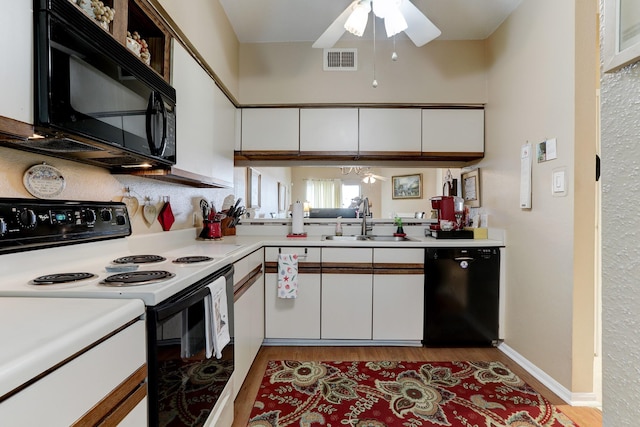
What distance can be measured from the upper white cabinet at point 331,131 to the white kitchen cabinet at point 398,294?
99cm

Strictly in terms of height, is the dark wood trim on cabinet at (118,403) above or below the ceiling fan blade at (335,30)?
below

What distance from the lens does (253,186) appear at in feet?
10.4

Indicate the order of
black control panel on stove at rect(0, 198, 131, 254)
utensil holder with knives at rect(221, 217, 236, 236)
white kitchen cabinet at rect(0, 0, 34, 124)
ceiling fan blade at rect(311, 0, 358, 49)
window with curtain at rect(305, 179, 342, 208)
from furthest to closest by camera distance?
window with curtain at rect(305, 179, 342, 208) → utensil holder with knives at rect(221, 217, 236, 236) → ceiling fan blade at rect(311, 0, 358, 49) → black control panel on stove at rect(0, 198, 131, 254) → white kitchen cabinet at rect(0, 0, 34, 124)

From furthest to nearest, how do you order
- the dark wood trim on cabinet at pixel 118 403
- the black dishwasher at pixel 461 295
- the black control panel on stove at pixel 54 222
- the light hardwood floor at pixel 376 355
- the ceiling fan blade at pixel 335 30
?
the black dishwasher at pixel 461 295
the light hardwood floor at pixel 376 355
the ceiling fan blade at pixel 335 30
the black control panel on stove at pixel 54 222
the dark wood trim on cabinet at pixel 118 403

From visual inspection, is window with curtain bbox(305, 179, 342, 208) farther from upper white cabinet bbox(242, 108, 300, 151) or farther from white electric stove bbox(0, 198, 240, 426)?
white electric stove bbox(0, 198, 240, 426)

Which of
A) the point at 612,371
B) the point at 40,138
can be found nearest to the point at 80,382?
the point at 40,138

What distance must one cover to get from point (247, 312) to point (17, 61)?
5.00 ft

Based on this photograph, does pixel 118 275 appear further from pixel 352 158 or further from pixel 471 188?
pixel 471 188

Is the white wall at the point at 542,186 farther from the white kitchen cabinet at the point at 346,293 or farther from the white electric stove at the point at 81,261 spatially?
the white electric stove at the point at 81,261

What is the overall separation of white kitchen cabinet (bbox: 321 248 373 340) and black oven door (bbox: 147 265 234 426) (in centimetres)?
115

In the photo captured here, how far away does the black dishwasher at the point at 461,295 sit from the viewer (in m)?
2.38

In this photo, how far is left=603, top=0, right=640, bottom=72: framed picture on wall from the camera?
484 millimetres

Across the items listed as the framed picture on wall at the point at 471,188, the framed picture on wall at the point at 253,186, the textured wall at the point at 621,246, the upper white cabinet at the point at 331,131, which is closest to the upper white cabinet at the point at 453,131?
the framed picture on wall at the point at 471,188

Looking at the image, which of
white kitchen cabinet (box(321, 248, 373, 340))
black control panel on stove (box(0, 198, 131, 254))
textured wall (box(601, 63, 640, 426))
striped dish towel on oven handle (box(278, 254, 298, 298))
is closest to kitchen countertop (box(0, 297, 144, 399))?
black control panel on stove (box(0, 198, 131, 254))
